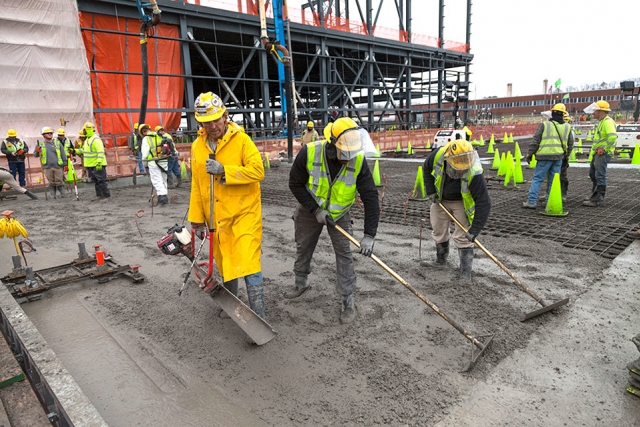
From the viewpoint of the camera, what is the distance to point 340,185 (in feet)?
11.1

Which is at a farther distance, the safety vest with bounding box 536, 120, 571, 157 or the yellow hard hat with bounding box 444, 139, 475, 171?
the safety vest with bounding box 536, 120, 571, 157

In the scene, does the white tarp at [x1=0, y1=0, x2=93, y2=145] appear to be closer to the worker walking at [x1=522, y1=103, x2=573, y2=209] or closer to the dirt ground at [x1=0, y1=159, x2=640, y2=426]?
the dirt ground at [x1=0, y1=159, x2=640, y2=426]

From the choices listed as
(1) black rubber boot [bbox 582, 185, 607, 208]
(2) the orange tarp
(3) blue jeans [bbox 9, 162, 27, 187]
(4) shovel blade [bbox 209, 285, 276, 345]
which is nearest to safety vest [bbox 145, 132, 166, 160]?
(3) blue jeans [bbox 9, 162, 27, 187]

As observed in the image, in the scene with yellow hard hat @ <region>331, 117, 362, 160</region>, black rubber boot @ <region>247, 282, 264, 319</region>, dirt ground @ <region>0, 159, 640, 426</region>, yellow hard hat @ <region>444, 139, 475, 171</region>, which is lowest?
dirt ground @ <region>0, 159, 640, 426</region>

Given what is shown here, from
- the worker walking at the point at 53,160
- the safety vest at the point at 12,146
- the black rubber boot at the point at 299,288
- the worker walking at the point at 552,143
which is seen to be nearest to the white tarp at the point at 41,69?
the safety vest at the point at 12,146

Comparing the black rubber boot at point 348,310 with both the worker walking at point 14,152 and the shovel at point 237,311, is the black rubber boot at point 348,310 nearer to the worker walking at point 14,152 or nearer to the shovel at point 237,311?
the shovel at point 237,311

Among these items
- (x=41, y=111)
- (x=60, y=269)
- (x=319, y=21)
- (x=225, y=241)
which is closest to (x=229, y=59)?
(x=319, y=21)

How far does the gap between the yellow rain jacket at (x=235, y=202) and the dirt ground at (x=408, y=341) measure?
2.31ft

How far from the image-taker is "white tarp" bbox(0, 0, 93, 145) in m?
13.6

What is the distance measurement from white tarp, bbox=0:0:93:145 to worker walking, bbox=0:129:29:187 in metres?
3.49

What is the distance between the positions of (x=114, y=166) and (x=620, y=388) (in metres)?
14.4

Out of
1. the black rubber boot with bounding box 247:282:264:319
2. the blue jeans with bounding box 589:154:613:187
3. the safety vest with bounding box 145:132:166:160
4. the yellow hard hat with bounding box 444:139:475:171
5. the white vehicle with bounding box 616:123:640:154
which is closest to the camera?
the black rubber boot with bounding box 247:282:264:319

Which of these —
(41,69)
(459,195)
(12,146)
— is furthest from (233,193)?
(41,69)

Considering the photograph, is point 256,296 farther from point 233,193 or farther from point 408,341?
Answer: point 408,341
